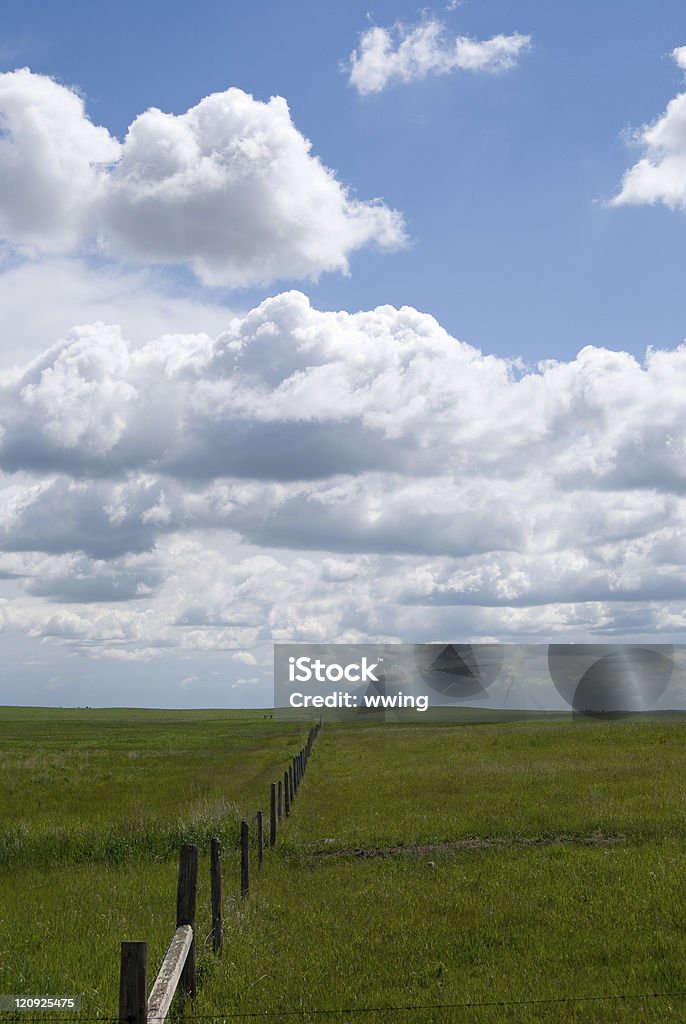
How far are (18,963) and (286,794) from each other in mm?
16272

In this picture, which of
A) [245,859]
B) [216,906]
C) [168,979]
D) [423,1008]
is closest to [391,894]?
[245,859]

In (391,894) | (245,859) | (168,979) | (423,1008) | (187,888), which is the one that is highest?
(187,888)

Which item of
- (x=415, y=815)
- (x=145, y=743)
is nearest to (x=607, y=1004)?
(x=415, y=815)

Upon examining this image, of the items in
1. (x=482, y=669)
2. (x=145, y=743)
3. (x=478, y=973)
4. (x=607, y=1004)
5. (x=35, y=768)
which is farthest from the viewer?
(x=482, y=669)

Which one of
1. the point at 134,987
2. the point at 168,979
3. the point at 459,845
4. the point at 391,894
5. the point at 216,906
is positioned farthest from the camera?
the point at 459,845

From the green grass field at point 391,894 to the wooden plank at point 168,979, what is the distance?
0.99m

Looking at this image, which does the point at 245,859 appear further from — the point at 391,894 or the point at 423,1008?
the point at 423,1008

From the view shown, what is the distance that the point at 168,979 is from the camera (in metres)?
8.02

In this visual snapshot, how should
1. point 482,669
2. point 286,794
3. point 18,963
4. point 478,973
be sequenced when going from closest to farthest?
point 478,973 < point 18,963 < point 286,794 < point 482,669

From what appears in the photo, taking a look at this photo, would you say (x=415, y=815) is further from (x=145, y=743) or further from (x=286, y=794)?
(x=145, y=743)

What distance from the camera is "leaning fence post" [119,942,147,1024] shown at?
694cm

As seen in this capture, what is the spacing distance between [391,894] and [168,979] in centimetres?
831

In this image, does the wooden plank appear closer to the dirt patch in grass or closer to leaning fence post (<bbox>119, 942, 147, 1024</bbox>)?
leaning fence post (<bbox>119, 942, 147, 1024</bbox>)

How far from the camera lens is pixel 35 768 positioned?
153 ft
